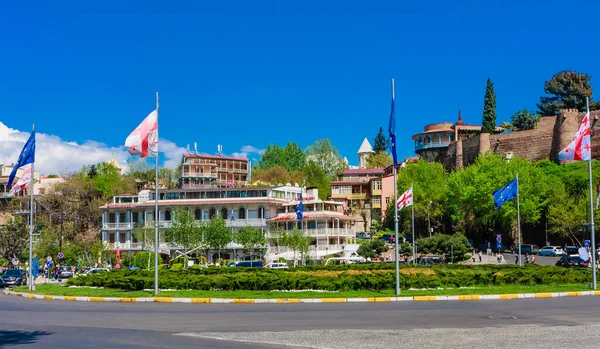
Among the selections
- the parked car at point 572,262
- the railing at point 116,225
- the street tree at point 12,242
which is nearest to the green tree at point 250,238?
the railing at point 116,225

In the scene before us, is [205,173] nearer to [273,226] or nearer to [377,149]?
[273,226]

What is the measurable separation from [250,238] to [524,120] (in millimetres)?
72142

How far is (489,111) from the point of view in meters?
115

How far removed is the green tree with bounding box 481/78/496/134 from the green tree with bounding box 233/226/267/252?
61520 mm

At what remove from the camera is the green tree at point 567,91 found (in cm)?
10944

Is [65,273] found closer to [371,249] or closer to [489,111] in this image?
[371,249]

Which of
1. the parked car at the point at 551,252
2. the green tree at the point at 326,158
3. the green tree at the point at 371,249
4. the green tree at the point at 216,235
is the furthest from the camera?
the green tree at the point at 326,158

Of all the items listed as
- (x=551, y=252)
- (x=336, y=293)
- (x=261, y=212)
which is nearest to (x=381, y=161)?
(x=261, y=212)

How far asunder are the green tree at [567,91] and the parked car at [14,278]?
3576 inches

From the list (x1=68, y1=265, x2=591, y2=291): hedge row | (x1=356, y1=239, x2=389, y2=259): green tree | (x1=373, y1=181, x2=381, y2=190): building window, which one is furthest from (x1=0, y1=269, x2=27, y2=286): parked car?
(x1=373, y1=181, x2=381, y2=190): building window

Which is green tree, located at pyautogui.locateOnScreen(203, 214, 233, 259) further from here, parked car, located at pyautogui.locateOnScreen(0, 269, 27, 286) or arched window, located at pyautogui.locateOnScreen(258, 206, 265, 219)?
parked car, located at pyautogui.locateOnScreen(0, 269, 27, 286)

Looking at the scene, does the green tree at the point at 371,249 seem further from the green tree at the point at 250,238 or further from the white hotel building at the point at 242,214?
the green tree at the point at 250,238

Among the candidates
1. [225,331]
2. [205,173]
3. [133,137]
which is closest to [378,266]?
[133,137]

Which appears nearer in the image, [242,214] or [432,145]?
[242,214]
